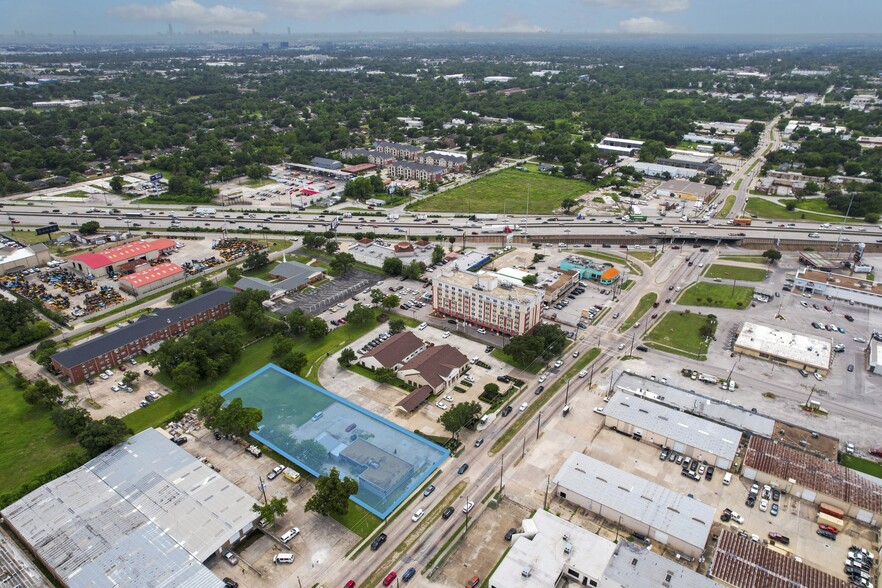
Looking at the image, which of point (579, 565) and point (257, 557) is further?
point (257, 557)

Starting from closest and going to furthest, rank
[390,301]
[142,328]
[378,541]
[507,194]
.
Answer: [378,541] < [142,328] < [390,301] < [507,194]

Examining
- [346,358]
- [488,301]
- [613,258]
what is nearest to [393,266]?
[488,301]

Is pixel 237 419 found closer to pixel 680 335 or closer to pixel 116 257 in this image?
pixel 116 257

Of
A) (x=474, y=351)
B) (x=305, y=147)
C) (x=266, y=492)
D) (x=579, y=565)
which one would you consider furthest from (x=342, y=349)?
(x=305, y=147)

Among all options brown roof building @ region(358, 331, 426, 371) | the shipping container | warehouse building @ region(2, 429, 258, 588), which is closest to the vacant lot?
A: the shipping container

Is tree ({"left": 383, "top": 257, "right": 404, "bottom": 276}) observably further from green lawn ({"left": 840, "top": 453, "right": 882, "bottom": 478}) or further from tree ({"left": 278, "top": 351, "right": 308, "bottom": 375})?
green lawn ({"left": 840, "top": 453, "right": 882, "bottom": 478})

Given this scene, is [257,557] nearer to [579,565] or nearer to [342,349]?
[579,565]
